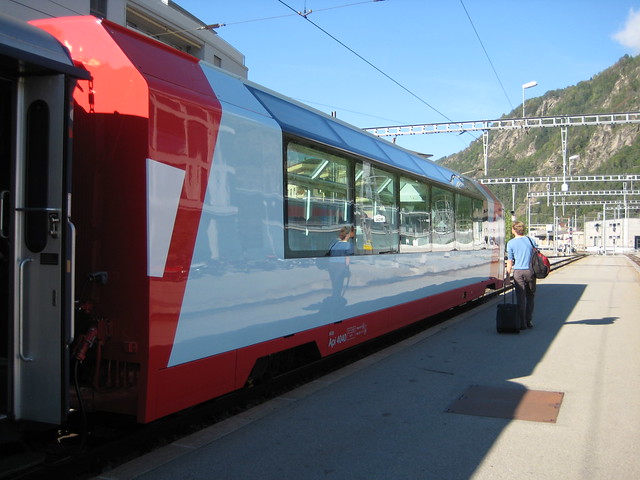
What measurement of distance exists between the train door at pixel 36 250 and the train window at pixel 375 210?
13.1 feet

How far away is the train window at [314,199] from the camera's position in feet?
18.0

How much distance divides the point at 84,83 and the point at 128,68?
393 millimetres

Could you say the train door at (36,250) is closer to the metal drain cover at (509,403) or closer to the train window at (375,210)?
the metal drain cover at (509,403)

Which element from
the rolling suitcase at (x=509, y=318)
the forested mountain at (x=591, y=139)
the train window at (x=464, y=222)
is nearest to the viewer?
the rolling suitcase at (x=509, y=318)

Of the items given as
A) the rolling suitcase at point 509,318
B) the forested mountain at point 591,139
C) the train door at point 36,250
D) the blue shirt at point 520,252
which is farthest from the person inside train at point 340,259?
the forested mountain at point 591,139

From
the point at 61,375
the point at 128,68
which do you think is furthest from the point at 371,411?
the point at 128,68

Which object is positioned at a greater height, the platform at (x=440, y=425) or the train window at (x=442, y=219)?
the train window at (x=442, y=219)

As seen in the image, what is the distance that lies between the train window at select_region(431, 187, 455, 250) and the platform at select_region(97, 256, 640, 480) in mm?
2836

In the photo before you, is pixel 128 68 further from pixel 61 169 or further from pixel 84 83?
pixel 61 169

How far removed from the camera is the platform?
3.88 metres

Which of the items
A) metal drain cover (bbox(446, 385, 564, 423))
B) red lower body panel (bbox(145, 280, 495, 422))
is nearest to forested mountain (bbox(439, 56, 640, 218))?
red lower body panel (bbox(145, 280, 495, 422))

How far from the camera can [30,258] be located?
11.4ft

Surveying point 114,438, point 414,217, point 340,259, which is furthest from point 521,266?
point 114,438

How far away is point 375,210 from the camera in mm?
7531
